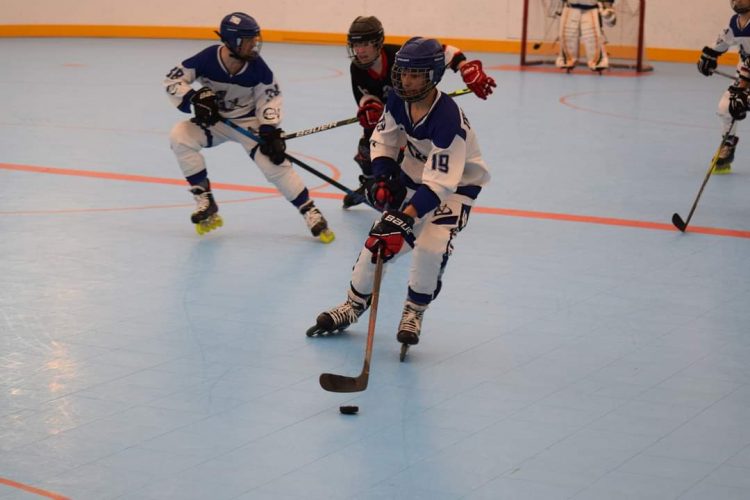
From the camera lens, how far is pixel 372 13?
59.8 ft

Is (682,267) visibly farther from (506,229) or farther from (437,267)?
(437,267)

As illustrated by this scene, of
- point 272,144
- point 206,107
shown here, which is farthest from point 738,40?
point 206,107

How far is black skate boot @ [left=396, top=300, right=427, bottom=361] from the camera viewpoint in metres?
4.57

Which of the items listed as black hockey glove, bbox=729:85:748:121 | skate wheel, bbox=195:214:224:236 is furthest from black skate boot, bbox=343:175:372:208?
black hockey glove, bbox=729:85:748:121

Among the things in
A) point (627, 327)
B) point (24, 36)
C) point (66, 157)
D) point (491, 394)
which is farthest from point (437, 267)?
point (24, 36)

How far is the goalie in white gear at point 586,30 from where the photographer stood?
14.4 meters

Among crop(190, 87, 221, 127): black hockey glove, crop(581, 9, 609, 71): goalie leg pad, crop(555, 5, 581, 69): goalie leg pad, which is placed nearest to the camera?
crop(190, 87, 221, 127): black hockey glove

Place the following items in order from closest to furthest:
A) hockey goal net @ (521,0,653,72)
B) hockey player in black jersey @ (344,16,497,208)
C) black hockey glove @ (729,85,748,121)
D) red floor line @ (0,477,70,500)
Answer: red floor line @ (0,477,70,500), hockey player in black jersey @ (344,16,497,208), black hockey glove @ (729,85,748,121), hockey goal net @ (521,0,653,72)

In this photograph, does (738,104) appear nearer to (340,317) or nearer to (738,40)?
(738,40)

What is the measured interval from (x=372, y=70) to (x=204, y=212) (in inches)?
53.2

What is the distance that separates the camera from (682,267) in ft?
19.5

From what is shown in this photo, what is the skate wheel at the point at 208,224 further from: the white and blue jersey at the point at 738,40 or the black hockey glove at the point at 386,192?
the white and blue jersey at the point at 738,40

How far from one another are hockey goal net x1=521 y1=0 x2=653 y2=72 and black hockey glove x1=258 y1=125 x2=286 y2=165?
959cm

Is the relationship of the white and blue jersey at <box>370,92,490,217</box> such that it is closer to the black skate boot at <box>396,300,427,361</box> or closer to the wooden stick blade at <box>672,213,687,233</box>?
the black skate boot at <box>396,300,427,361</box>
